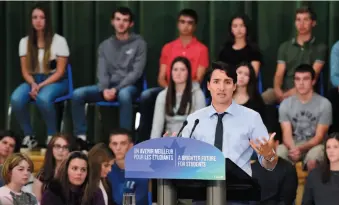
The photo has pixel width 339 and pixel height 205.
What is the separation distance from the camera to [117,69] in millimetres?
6887

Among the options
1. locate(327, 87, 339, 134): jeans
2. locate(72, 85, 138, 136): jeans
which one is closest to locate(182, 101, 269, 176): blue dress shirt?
locate(327, 87, 339, 134): jeans

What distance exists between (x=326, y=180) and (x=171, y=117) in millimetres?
1533

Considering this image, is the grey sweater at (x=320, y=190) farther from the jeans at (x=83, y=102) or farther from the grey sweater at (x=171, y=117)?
the jeans at (x=83, y=102)

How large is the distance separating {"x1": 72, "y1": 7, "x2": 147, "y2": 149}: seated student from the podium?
3536 mm

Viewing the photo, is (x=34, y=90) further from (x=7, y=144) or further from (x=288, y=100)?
(x=288, y=100)

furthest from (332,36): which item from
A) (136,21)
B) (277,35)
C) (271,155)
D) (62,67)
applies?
(271,155)

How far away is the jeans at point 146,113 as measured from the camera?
21.5ft

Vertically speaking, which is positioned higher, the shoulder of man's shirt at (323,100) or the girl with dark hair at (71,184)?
the shoulder of man's shirt at (323,100)

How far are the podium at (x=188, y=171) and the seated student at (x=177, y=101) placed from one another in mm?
3053

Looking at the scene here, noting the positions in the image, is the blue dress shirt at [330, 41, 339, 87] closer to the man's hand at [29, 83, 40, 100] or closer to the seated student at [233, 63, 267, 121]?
the seated student at [233, 63, 267, 121]

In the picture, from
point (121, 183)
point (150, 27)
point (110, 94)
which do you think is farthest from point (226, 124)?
point (150, 27)

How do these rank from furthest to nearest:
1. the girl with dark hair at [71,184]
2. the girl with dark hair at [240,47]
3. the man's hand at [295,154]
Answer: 1. the girl with dark hair at [240,47]
2. the man's hand at [295,154]
3. the girl with dark hair at [71,184]

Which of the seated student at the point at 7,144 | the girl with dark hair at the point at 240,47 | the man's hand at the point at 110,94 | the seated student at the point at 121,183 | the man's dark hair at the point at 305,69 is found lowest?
the seated student at the point at 121,183

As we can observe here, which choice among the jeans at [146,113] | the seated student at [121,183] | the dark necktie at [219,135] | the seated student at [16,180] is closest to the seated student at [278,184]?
the seated student at [121,183]
